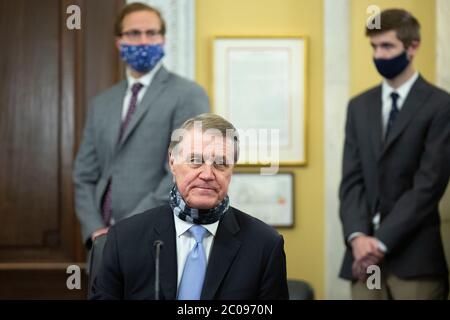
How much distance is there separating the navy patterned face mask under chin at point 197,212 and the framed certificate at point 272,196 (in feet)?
6.63

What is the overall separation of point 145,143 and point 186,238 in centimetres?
108

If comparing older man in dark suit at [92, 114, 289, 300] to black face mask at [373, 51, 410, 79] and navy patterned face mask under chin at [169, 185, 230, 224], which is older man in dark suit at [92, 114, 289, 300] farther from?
black face mask at [373, 51, 410, 79]

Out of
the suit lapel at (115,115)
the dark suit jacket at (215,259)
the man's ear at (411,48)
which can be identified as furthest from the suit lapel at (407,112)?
the dark suit jacket at (215,259)

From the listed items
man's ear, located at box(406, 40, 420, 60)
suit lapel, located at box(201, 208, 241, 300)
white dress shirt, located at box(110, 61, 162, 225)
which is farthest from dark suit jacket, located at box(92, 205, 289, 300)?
man's ear, located at box(406, 40, 420, 60)

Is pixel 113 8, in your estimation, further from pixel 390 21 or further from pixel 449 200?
pixel 449 200

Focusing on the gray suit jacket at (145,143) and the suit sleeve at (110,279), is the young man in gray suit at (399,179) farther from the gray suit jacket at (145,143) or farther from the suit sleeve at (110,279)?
the suit sleeve at (110,279)

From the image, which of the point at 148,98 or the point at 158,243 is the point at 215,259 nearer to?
the point at 158,243

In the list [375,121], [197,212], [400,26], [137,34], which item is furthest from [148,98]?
[197,212]

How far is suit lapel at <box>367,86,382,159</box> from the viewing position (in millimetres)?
2638

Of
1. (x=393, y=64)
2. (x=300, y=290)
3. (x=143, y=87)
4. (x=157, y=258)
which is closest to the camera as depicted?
(x=157, y=258)

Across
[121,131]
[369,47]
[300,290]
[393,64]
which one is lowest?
[300,290]

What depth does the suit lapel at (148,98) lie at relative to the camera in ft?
8.04

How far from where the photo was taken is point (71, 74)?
3477mm

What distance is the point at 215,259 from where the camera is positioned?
54.6 inches
